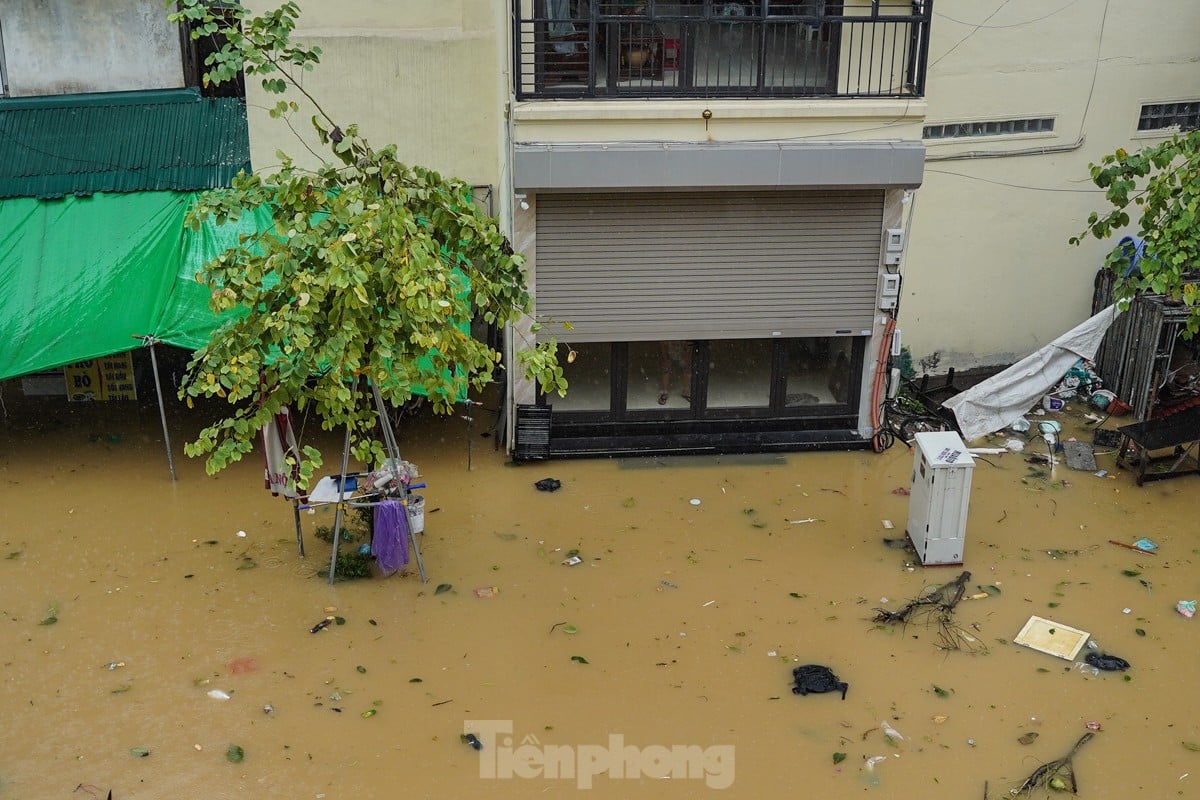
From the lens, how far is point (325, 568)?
9.75 m

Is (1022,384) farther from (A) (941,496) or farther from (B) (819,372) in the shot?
(A) (941,496)

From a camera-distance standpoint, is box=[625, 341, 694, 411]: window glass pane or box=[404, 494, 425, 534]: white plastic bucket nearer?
box=[404, 494, 425, 534]: white plastic bucket

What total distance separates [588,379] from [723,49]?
4.03 m

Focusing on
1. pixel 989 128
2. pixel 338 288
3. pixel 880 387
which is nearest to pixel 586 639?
pixel 338 288

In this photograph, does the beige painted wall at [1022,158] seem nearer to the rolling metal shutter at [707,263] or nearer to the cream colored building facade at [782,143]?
the cream colored building facade at [782,143]

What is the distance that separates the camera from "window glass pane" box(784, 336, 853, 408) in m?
12.7

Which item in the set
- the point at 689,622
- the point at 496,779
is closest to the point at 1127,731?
the point at 689,622

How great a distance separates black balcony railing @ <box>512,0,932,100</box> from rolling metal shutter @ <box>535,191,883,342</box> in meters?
1.17

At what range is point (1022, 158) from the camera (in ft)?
44.6

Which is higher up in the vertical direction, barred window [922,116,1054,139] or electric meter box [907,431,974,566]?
barred window [922,116,1054,139]

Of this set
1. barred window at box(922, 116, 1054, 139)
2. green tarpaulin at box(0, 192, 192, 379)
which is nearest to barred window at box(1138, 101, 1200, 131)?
barred window at box(922, 116, 1054, 139)

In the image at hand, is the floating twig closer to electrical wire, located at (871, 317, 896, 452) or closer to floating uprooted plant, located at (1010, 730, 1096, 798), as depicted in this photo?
electrical wire, located at (871, 317, 896, 452)

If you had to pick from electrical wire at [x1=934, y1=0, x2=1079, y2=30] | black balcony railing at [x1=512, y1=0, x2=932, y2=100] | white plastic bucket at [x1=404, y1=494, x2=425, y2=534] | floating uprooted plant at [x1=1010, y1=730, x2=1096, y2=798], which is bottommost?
floating uprooted plant at [x1=1010, y1=730, x2=1096, y2=798]

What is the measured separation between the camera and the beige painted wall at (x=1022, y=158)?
13156 mm
